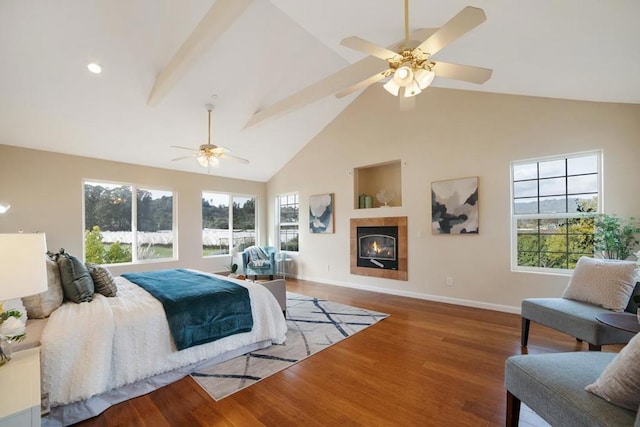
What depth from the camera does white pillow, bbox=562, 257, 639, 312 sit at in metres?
2.38

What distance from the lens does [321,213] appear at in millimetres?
6105

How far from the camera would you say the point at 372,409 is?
6.30 ft

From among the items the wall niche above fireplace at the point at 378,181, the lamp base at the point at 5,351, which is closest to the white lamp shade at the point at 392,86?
the lamp base at the point at 5,351

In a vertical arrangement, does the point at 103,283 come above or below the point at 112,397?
above

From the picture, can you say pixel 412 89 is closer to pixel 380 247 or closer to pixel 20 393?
pixel 20 393

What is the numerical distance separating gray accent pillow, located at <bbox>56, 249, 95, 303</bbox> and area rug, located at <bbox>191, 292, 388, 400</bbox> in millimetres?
1125

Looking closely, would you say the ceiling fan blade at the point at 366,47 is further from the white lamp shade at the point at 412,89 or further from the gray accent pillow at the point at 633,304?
the gray accent pillow at the point at 633,304

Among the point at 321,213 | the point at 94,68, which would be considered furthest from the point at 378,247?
the point at 94,68

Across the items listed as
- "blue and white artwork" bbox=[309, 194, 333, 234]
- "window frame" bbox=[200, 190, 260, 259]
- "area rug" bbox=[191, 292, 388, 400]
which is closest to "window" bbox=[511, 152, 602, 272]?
"area rug" bbox=[191, 292, 388, 400]

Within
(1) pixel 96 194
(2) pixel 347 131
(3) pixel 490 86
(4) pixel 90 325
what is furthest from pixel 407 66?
(1) pixel 96 194

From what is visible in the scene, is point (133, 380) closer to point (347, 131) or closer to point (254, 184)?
point (347, 131)

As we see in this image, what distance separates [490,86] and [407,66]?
7.74 ft

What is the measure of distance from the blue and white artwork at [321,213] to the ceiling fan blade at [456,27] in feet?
13.6

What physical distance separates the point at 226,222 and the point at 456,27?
6.25 m
